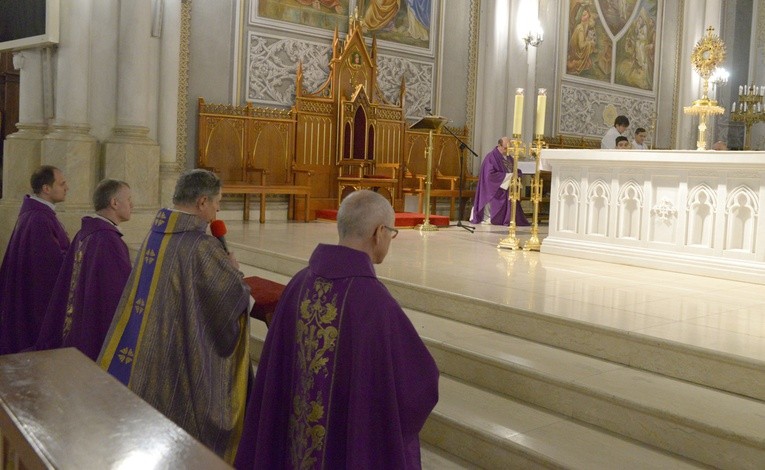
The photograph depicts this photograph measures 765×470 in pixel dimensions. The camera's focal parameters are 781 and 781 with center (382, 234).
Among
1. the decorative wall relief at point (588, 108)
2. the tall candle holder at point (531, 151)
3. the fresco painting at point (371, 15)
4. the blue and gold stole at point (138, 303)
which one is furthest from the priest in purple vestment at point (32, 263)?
the decorative wall relief at point (588, 108)

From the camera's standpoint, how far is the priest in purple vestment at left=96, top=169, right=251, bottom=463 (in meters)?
3.44

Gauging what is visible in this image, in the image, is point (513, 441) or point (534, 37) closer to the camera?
point (513, 441)

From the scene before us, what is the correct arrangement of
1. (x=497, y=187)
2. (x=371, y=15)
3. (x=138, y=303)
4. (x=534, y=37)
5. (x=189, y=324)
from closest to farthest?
(x=189, y=324) → (x=138, y=303) → (x=497, y=187) → (x=371, y=15) → (x=534, y=37)

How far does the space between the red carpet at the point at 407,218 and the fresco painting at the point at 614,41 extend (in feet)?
16.6

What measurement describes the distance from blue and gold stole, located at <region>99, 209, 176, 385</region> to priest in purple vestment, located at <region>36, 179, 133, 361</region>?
91cm

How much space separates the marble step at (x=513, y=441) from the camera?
11.6ft

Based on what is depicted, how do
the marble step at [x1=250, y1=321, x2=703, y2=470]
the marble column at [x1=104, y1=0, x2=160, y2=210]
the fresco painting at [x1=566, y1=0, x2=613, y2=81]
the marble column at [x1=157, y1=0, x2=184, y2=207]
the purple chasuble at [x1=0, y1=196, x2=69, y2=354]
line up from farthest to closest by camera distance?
the fresco painting at [x1=566, y1=0, x2=613, y2=81] < the marble column at [x1=157, y1=0, x2=184, y2=207] < the marble column at [x1=104, y1=0, x2=160, y2=210] < the purple chasuble at [x1=0, y1=196, x2=69, y2=354] < the marble step at [x1=250, y1=321, x2=703, y2=470]

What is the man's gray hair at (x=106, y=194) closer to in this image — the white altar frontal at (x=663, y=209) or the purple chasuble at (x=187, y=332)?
the purple chasuble at (x=187, y=332)

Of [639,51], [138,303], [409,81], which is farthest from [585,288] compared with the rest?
[639,51]

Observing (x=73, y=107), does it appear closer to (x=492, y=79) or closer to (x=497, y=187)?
(x=497, y=187)

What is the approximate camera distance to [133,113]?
31.0 ft

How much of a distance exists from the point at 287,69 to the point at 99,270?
300 inches

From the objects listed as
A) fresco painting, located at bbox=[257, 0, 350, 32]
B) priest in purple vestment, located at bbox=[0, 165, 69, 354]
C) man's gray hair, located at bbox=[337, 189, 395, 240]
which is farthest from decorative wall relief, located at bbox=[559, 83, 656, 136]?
man's gray hair, located at bbox=[337, 189, 395, 240]

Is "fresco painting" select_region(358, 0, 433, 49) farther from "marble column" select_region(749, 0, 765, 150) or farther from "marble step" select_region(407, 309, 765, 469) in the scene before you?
"marble step" select_region(407, 309, 765, 469)
